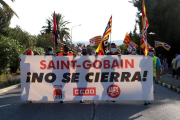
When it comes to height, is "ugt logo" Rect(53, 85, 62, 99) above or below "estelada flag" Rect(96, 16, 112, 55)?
below

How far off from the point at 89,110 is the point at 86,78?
→ 121 centimetres

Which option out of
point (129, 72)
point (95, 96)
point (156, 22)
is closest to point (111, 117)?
point (95, 96)

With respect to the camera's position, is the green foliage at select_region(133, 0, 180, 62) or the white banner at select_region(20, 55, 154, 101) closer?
the white banner at select_region(20, 55, 154, 101)

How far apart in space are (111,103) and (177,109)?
2.08m

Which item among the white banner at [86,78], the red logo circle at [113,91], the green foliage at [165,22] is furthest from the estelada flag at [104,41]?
the green foliage at [165,22]

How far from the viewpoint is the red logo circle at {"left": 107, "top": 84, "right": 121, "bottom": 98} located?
280 inches

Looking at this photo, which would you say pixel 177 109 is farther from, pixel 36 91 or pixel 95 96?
pixel 36 91

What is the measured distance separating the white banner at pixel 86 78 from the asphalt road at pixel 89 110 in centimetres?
27

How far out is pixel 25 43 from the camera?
993 inches

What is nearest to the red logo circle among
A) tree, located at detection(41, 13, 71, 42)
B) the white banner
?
the white banner

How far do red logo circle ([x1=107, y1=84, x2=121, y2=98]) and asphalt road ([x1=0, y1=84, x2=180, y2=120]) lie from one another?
1.06 ft

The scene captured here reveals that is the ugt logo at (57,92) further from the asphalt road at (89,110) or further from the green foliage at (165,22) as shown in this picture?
the green foliage at (165,22)

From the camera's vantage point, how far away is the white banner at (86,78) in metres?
7.12

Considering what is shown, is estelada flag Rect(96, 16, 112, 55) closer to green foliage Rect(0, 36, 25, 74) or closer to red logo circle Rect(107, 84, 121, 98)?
red logo circle Rect(107, 84, 121, 98)
